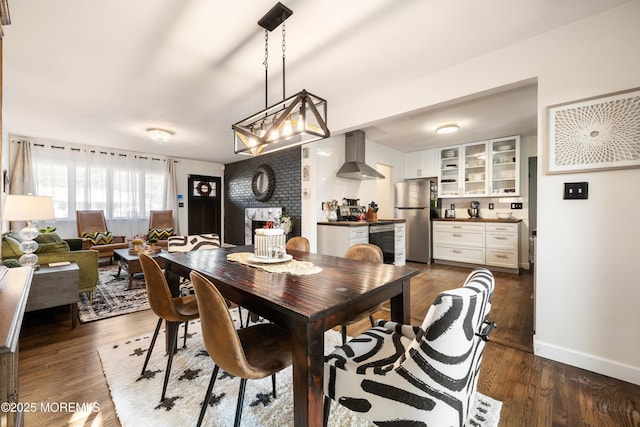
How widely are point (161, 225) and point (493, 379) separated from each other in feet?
20.4

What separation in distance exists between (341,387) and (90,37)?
110 inches

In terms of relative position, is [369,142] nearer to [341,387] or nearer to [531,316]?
[531,316]

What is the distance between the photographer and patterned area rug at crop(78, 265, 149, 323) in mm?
2713

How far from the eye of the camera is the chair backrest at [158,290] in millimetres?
1475

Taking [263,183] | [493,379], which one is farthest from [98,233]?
[493,379]

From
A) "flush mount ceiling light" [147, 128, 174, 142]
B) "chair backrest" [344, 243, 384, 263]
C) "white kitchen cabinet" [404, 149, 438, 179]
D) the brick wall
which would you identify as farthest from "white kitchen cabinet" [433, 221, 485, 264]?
"flush mount ceiling light" [147, 128, 174, 142]

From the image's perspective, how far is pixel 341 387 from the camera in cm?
99

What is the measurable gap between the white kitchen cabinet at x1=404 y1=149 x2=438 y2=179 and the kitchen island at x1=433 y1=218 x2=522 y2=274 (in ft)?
3.36

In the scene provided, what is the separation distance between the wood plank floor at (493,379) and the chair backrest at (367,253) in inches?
29.3

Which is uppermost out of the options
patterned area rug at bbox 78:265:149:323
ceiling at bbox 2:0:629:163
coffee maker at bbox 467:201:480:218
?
ceiling at bbox 2:0:629:163

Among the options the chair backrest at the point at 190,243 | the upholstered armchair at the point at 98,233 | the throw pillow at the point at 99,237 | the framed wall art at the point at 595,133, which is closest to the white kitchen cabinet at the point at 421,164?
the framed wall art at the point at 595,133

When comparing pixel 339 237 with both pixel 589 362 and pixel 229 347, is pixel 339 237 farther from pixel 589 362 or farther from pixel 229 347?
pixel 229 347

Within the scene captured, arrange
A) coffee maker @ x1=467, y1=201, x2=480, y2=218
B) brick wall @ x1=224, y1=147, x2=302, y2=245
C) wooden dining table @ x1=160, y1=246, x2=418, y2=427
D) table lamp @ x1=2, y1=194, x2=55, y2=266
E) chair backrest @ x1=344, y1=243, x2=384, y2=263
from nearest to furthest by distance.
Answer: wooden dining table @ x1=160, y1=246, x2=418, y2=427 < chair backrest @ x1=344, y1=243, x2=384, y2=263 < table lamp @ x1=2, y1=194, x2=55, y2=266 < brick wall @ x1=224, y1=147, x2=302, y2=245 < coffee maker @ x1=467, y1=201, x2=480, y2=218

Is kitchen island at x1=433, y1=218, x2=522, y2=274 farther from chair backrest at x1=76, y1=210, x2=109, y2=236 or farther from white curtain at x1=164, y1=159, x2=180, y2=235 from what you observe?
chair backrest at x1=76, y1=210, x2=109, y2=236
